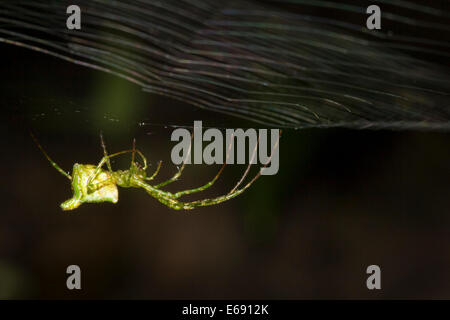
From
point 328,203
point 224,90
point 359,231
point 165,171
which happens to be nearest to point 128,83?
point 224,90

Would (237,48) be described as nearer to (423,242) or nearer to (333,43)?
(333,43)

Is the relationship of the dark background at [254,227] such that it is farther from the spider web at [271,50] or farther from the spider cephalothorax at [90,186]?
the spider web at [271,50]

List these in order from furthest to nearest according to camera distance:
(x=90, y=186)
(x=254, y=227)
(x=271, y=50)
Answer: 1. (x=254, y=227)
2. (x=90, y=186)
3. (x=271, y=50)

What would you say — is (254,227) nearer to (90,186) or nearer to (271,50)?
(90,186)

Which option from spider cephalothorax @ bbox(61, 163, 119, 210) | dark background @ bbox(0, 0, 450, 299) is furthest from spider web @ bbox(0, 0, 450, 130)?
dark background @ bbox(0, 0, 450, 299)

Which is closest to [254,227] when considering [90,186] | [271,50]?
[90,186]

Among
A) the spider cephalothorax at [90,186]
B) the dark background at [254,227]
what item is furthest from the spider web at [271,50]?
the dark background at [254,227]

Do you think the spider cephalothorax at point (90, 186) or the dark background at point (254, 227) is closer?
the spider cephalothorax at point (90, 186)
